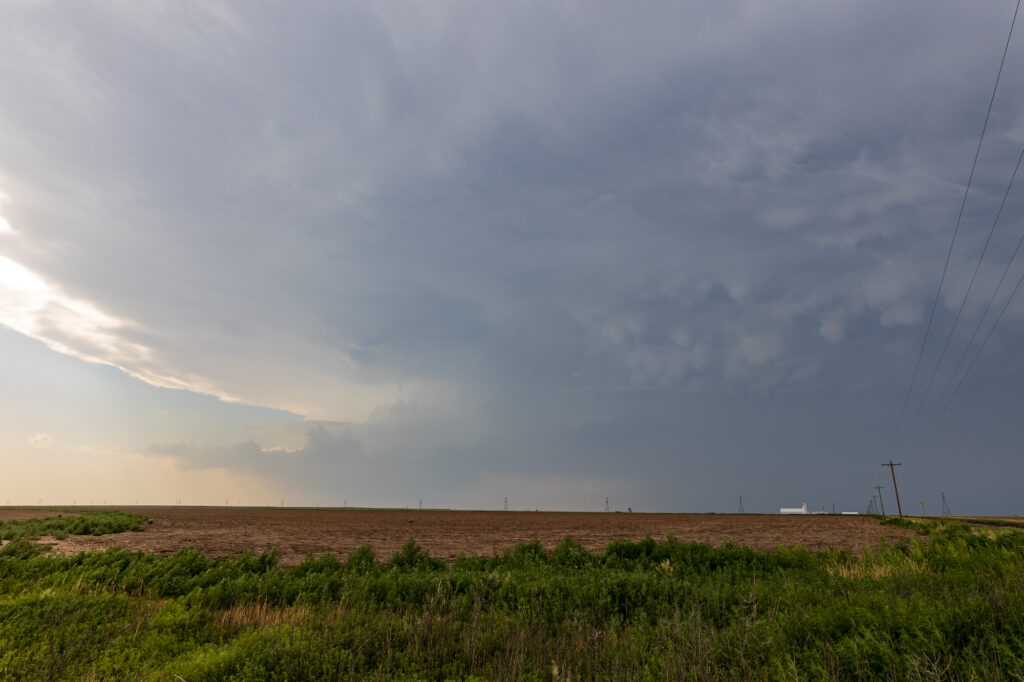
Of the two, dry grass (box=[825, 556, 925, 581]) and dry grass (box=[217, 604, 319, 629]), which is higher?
dry grass (box=[825, 556, 925, 581])

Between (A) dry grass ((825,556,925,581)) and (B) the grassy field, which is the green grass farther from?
(A) dry grass ((825,556,925,581))

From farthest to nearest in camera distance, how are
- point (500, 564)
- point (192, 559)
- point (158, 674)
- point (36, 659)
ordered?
point (500, 564), point (192, 559), point (36, 659), point (158, 674)

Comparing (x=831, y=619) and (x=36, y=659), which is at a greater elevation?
(x=831, y=619)

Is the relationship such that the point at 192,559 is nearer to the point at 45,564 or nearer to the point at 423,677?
the point at 45,564

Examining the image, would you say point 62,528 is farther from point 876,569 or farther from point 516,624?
point 876,569

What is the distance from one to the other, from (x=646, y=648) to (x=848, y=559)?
51.0ft

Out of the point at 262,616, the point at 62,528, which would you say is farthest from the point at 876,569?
the point at 62,528

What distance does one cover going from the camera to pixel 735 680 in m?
7.13

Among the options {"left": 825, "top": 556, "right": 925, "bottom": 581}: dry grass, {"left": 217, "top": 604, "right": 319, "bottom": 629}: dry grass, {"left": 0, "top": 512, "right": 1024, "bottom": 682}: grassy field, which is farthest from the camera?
{"left": 825, "top": 556, "right": 925, "bottom": 581}: dry grass

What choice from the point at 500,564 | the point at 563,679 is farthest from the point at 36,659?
the point at 500,564

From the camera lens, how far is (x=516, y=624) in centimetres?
1058

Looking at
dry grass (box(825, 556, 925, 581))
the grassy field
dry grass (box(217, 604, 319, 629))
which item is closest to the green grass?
the grassy field

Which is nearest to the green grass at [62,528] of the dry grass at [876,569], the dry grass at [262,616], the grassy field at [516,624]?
the grassy field at [516,624]

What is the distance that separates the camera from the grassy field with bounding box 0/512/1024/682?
7969 mm
